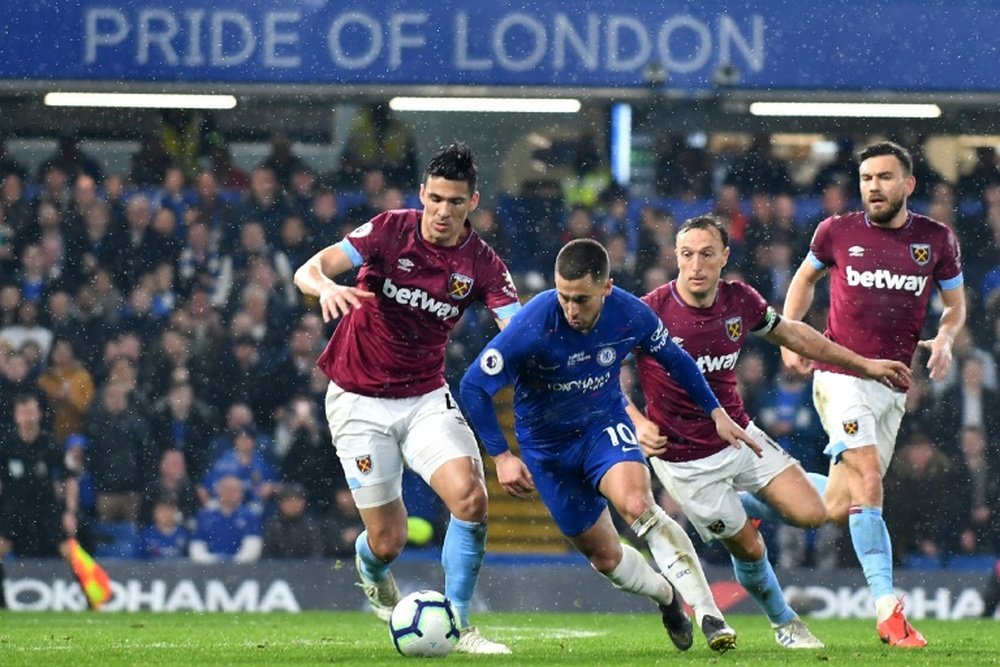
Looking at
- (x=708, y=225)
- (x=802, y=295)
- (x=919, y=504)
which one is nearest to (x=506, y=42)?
(x=919, y=504)

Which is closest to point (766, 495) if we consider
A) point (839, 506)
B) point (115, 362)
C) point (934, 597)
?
point (839, 506)

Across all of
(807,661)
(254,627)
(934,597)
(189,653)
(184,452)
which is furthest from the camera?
(184,452)

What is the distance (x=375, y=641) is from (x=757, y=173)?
7.82 meters

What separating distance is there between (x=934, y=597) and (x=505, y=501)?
375cm

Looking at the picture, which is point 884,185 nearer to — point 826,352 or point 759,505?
point 826,352

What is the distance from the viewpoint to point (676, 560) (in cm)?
795

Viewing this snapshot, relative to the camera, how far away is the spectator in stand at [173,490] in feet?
48.2

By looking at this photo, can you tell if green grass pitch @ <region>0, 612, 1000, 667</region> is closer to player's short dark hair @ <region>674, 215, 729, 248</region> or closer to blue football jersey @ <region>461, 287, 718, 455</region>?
blue football jersey @ <region>461, 287, 718, 455</region>

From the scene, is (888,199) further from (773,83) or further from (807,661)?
(773,83)

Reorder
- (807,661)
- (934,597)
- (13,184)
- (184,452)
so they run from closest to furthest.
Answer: (807,661) → (934,597) → (184,452) → (13,184)

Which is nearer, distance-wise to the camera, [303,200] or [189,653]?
[189,653]

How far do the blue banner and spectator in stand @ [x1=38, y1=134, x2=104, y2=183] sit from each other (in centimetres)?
148

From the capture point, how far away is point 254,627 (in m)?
11.3

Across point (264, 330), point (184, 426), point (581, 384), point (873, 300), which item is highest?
point (873, 300)
